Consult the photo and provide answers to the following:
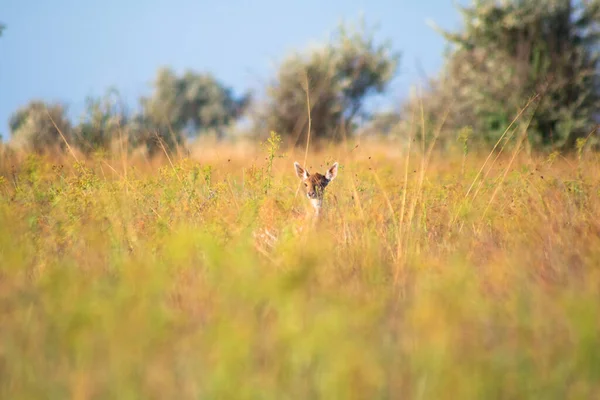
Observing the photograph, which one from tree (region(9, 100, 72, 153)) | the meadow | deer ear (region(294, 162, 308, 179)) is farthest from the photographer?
tree (region(9, 100, 72, 153))

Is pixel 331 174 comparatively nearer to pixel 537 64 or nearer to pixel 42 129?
pixel 42 129

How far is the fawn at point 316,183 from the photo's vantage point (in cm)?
646

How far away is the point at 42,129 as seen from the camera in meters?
14.5

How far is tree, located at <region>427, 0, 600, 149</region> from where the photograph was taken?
→ 55.1ft

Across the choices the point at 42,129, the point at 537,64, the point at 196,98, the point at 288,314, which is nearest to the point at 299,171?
the point at 288,314

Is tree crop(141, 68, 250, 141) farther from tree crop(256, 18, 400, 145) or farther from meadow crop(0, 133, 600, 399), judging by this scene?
meadow crop(0, 133, 600, 399)

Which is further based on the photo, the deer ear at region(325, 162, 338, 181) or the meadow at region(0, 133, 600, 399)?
the deer ear at region(325, 162, 338, 181)

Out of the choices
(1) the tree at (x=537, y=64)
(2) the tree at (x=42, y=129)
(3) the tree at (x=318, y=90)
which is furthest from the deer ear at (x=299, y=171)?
(3) the tree at (x=318, y=90)

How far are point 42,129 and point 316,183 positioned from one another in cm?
957

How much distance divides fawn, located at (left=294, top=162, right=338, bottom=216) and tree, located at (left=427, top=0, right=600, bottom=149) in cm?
1055

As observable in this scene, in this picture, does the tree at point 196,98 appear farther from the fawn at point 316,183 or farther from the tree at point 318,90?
the fawn at point 316,183

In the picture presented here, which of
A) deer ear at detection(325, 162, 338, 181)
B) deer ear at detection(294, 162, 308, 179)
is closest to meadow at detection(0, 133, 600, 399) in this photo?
deer ear at detection(325, 162, 338, 181)

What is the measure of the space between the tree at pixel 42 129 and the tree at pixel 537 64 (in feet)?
29.3

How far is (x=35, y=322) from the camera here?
3.10 metres
